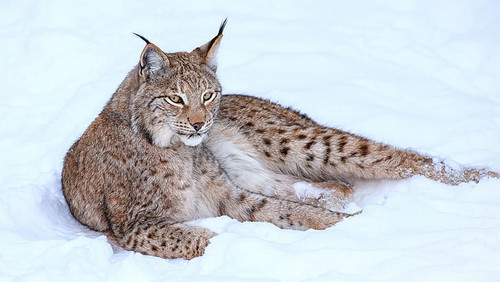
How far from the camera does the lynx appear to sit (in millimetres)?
4789

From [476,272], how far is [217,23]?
5198 mm

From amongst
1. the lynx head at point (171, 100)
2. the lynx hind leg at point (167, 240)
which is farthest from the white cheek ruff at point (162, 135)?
the lynx hind leg at point (167, 240)

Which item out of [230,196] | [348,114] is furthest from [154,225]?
[348,114]

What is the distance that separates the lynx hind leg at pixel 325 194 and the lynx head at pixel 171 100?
98 cm

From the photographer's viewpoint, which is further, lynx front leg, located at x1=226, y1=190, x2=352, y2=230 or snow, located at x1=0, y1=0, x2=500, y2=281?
lynx front leg, located at x1=226, y1=190, x2=352, y2=230

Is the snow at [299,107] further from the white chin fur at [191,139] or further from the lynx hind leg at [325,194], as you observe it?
the white chin fur at [191,139]

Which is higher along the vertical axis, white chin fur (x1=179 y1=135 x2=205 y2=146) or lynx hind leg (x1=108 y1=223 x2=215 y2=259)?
white chin fur (x1=179 y1=135 x2=205 y2=146)

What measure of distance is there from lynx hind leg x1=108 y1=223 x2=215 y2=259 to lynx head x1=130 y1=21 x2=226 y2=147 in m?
0.55

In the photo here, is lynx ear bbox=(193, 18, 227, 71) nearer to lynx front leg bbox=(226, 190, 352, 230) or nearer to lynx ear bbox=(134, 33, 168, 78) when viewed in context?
lynx ear bbox=(134, 33, 168, 78)

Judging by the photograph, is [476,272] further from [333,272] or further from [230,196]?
[230,196]

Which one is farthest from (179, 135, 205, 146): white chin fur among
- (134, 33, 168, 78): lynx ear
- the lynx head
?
(134, 33, 168, 78): lynx ear

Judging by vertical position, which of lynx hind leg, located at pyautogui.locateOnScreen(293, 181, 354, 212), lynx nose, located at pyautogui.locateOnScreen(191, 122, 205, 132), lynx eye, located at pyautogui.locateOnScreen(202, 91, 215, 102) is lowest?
lynx hind leg, located at pyautogui.locateOnScreen(293, 181, 354, 212)

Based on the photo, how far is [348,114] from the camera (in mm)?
6496

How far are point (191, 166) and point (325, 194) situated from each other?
3.33 ft
